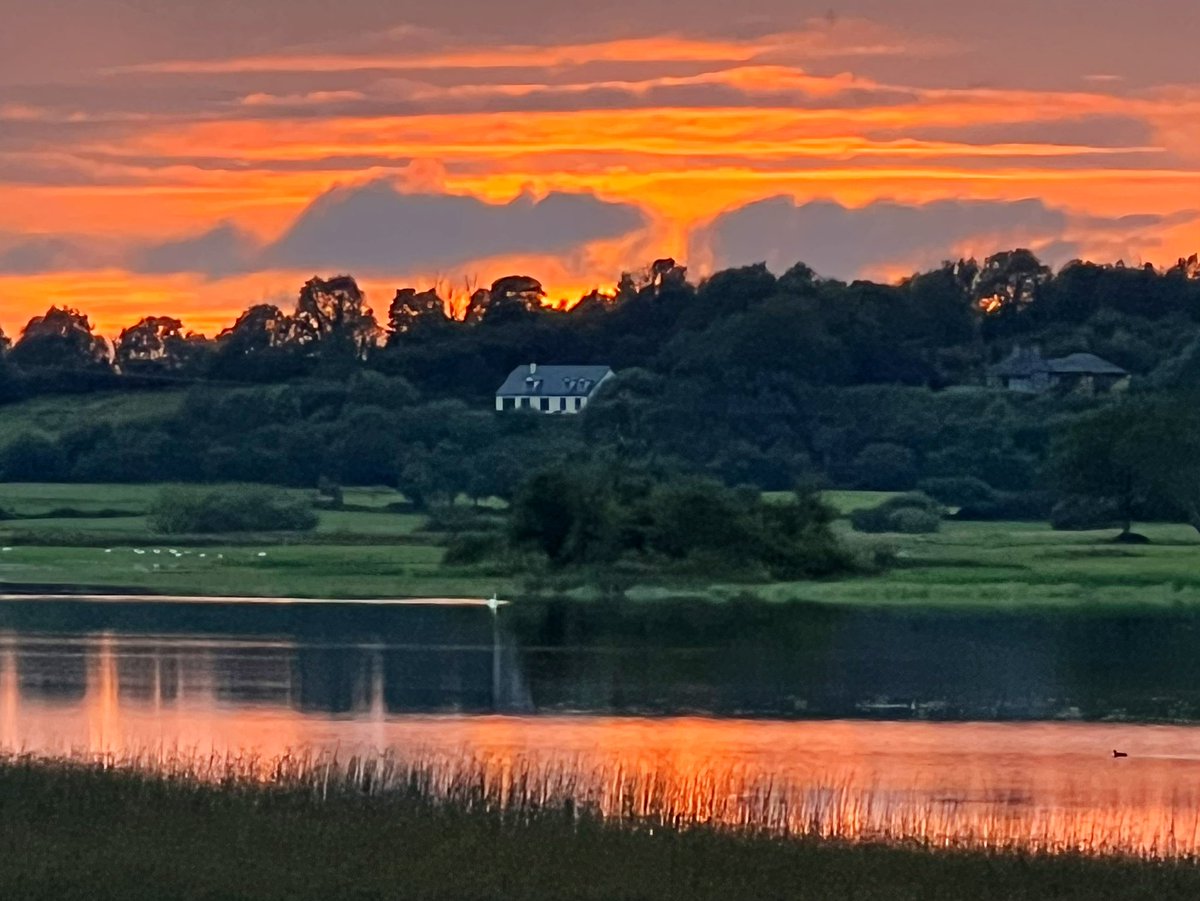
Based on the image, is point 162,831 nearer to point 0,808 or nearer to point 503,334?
point 0,808

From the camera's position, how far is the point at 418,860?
23.5 meters

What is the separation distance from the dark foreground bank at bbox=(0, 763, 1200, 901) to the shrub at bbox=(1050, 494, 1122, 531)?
75.3 metres

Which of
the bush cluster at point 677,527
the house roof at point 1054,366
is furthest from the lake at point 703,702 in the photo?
the house roof at point 1054,366

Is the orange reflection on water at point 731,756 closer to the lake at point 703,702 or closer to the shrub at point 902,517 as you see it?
the lake at point 703,702

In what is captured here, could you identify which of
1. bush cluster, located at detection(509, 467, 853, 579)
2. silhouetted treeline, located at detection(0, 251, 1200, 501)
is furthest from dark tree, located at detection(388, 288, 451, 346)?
bush cluster, located at detection(509, 467, 853, 579)

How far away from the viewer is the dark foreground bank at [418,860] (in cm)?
2194

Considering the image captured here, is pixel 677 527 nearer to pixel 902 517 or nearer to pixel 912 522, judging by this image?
pixel 912 522

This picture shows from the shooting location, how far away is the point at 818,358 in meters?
148

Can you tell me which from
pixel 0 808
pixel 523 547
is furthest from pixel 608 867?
pixel 523 547

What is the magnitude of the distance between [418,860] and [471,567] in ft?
207

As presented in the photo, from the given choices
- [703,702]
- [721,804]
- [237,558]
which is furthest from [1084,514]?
[721,804]

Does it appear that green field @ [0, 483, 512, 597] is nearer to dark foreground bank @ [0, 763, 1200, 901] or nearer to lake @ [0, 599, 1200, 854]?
lake @ [0, 599, 1200, 854]

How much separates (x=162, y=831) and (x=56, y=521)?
88123 mm

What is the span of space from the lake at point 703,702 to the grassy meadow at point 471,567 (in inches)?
213
